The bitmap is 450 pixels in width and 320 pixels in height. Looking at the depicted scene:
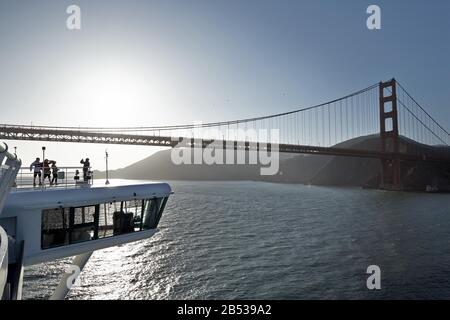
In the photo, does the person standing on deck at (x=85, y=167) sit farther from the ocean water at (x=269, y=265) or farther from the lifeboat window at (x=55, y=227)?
the ocean water at (x=269, y=265)

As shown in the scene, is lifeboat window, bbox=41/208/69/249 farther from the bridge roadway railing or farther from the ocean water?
the bridge roadway railing

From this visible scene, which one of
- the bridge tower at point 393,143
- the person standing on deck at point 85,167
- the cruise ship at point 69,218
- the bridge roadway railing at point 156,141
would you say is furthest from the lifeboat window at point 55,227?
the bridge tower at point 393,143

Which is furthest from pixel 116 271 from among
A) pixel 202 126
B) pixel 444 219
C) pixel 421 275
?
pixel 202 126

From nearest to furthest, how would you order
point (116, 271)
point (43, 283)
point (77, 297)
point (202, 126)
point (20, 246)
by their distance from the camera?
1. point (20, 246)
2. point (77, 297)
3. point (43, 283)
4. point (116, 271)
5. point (202, 126)

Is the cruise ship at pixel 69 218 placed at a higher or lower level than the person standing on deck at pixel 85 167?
lower

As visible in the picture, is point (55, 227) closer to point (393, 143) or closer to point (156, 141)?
point (156, 141)

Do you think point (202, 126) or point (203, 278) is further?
point (202, 126)

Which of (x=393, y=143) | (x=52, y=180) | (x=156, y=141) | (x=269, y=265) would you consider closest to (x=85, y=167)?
(x=52, y=180)
